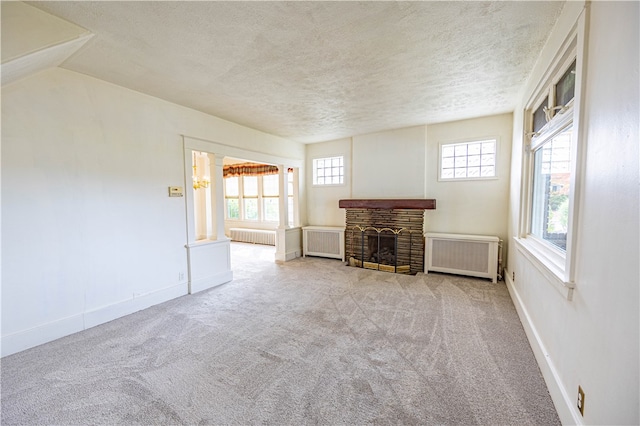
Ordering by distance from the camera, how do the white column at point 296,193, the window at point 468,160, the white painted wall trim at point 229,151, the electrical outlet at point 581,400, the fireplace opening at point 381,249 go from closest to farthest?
the electrical outlet at point 581,400 → the white painted wall trim at point 229,151 → the window at point 468,160 → the fireplace opening at point 381,249 → the white column at point 296,193

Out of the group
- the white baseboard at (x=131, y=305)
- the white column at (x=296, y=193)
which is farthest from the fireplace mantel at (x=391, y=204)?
the white baseboard at (x=131, y=305)

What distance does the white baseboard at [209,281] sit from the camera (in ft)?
12.3

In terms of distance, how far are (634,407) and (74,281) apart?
3987 mm

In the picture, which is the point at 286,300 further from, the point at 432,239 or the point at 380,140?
the point at 380,140

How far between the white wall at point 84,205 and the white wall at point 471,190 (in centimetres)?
412

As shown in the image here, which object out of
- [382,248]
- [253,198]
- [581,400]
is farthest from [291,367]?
[253,198]

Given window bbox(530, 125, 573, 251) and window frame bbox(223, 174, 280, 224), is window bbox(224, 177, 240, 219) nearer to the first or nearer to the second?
window frame bbox(223, 174, 280, 224)

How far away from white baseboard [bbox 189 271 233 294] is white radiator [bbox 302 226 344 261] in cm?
203

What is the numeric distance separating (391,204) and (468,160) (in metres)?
1.51

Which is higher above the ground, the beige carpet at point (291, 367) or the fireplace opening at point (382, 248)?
the fireplace opening at point (382, 248)

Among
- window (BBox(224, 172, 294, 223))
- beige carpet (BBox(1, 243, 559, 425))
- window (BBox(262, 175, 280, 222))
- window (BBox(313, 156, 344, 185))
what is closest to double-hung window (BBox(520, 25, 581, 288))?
beige carpet (BBox(1, 243, 559, 425))

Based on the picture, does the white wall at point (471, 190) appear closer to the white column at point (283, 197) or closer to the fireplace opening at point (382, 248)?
the fireplace opening at point (382, 248)

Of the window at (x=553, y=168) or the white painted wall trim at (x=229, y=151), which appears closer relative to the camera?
the window at (x=553, y=168)

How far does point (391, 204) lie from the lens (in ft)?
15.4
